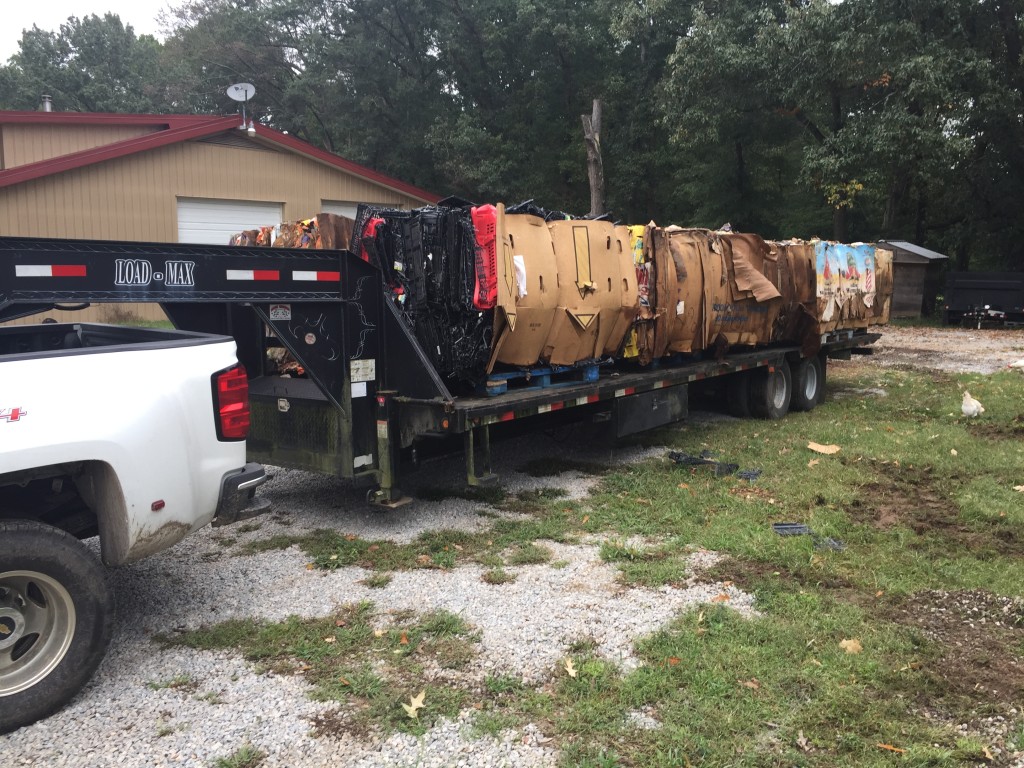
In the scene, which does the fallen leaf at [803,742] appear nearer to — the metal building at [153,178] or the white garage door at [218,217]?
the metal building at [153,178]

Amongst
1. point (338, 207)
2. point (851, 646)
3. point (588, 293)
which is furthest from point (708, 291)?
point (338, 207)

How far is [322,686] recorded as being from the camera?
397cm

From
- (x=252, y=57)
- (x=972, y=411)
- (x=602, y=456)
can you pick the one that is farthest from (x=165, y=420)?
(x=252, y=57)

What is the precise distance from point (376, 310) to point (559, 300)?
1724mm

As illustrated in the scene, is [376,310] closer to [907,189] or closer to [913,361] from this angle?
[913,361]

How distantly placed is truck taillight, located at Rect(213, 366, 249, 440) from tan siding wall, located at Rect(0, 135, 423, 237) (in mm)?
14108

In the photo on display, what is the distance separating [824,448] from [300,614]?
21.3 feet

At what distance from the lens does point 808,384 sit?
1223cm

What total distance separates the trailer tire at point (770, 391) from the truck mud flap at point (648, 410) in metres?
2.16

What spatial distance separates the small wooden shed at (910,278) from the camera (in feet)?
85.9

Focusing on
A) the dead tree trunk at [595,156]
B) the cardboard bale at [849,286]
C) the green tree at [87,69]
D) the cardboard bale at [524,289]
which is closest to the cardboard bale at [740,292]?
the cardboard bale at [849,286]

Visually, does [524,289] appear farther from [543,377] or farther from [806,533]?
[806,533]

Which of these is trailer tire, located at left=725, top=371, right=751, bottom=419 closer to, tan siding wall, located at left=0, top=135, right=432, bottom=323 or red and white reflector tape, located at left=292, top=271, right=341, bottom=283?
red and white reflector tape, located at left=292, top=271, right=341, bottom=283

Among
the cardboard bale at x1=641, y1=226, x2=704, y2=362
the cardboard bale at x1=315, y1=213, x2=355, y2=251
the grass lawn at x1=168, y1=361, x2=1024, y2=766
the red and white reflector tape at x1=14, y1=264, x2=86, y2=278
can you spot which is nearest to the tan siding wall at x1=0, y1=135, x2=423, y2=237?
the cardboard bale at x1=315, y1=213, x2=355, y2=251
